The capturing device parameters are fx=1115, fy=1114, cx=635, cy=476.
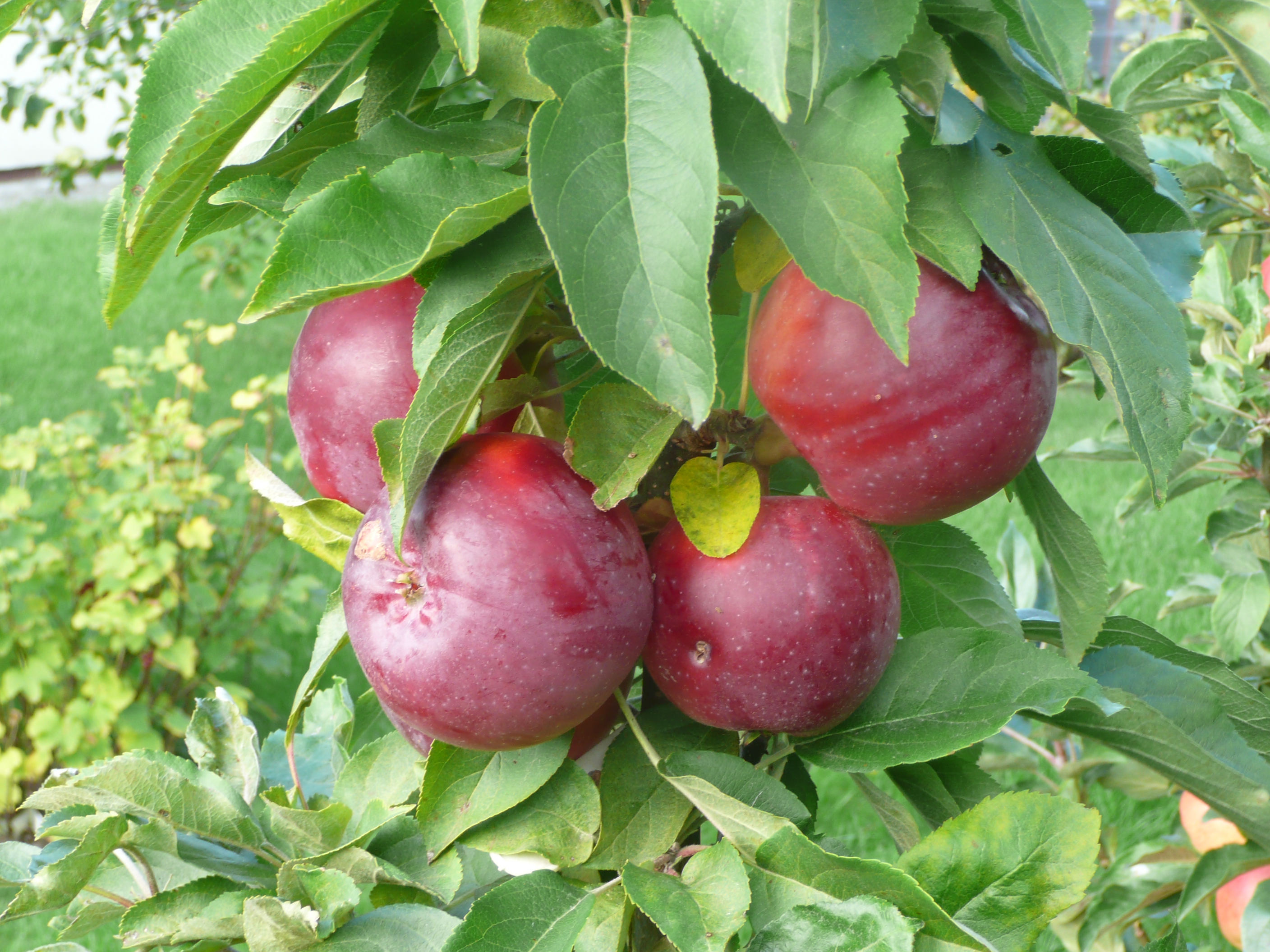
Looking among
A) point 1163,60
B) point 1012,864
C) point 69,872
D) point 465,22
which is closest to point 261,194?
point 465,22

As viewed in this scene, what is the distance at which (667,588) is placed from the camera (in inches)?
22.3

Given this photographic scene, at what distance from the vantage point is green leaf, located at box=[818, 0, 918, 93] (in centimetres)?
43

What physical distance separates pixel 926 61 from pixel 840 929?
0.38m

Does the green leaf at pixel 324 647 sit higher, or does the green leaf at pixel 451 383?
the green leaf at pixel 451 383

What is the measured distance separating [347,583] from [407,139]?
0.70ft

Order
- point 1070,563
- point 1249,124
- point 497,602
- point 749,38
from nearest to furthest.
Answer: point 749,38 < point 497,602 < point 1070,563 < point 1249,124

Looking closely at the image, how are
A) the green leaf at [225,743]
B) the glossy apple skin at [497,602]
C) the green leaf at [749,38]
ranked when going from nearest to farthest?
the green leaf at [749,38] → the glossy apple skin at [497,602] → the green leaf at [225,743]

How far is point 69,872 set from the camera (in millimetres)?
589

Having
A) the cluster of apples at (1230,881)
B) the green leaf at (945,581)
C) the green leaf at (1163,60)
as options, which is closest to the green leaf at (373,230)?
the green leaf at (945,581)

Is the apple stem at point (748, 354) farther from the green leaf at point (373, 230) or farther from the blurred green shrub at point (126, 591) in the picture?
the blurred green shrub at point (126, 591)

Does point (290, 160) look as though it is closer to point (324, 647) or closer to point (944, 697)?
point (324, 647)

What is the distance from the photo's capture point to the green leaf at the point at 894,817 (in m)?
0.65

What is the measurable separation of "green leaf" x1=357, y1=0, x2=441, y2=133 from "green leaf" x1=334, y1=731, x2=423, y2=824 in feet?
1.27

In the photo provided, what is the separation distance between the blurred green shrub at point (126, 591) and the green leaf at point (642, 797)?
6.22 ft
